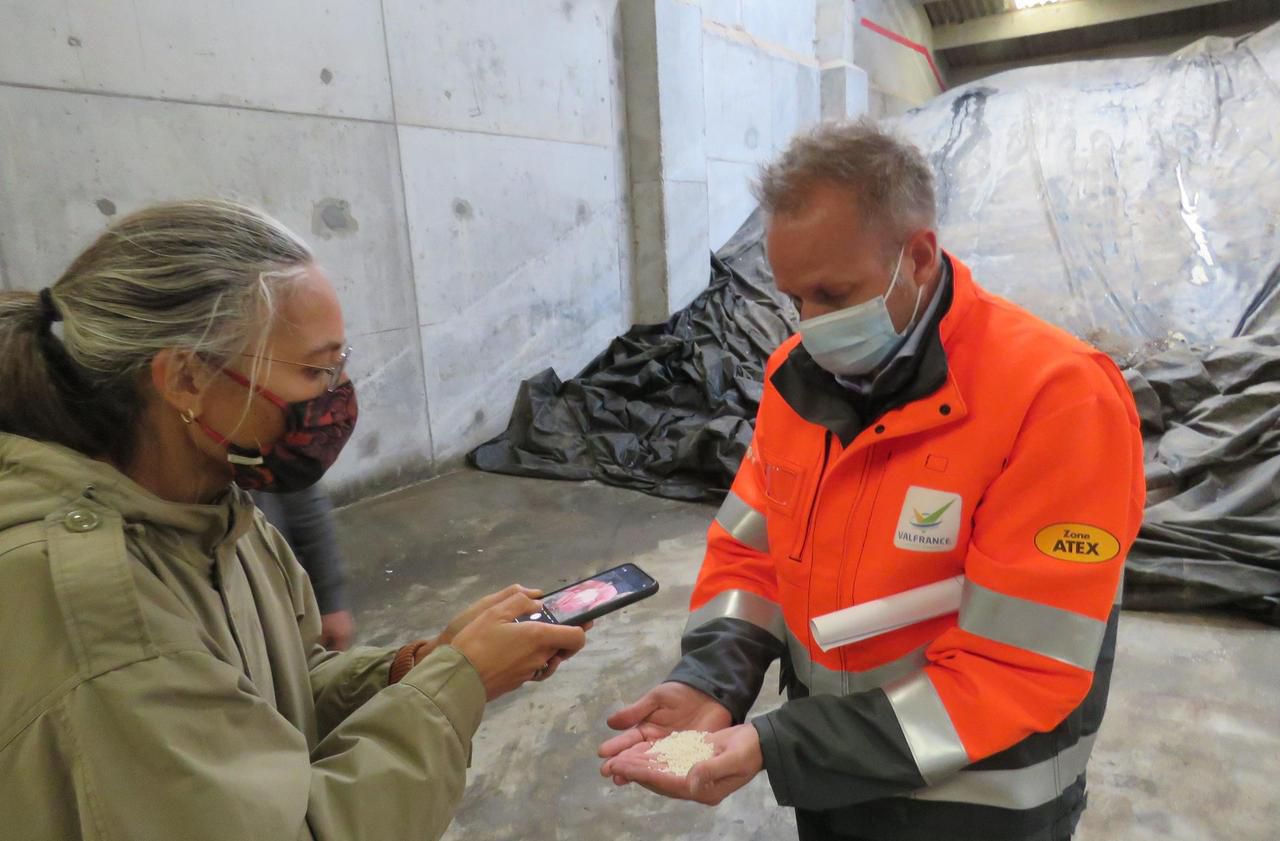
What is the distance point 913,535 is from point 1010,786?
0.32 m

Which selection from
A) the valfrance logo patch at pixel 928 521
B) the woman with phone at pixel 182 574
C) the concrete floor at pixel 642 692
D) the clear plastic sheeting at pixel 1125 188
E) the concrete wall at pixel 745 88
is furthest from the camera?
the concrete wall at pixel 745 88

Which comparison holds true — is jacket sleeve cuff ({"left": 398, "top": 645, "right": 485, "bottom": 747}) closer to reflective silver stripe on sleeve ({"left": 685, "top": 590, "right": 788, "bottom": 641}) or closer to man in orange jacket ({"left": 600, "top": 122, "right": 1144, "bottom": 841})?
man in orange jacket ({"left": 600, "top": 122, "right": 1144, "bottom": 841})

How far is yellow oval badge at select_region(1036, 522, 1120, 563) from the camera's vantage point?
2.95 ft

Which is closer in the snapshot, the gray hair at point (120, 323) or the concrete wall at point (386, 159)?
the gray hair at point (120, 323)

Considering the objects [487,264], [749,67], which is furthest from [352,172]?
[749,67]

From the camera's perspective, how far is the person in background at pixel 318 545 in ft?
6.61

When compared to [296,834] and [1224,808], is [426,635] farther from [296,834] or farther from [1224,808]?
[1224,808]

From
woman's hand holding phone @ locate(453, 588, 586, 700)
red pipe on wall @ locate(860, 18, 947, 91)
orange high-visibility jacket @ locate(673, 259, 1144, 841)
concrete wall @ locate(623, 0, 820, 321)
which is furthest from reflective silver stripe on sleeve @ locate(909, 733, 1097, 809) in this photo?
red pipe on wall @ locate(860, 18, 947, 91)

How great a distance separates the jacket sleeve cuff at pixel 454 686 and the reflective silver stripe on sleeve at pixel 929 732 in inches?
21.0

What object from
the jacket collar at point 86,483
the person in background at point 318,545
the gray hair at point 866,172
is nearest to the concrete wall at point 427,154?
the gray hair at point 866,172

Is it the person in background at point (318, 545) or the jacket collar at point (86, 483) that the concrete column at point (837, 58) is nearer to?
the person in background at point (318, 545)

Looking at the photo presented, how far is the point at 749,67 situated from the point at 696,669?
6.84 m

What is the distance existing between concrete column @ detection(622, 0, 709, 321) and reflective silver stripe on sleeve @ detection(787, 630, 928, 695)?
16.4 feet

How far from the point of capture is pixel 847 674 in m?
1.09
